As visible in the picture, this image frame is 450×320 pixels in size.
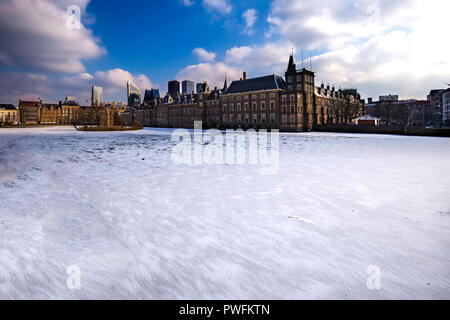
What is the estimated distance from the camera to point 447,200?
255 inches

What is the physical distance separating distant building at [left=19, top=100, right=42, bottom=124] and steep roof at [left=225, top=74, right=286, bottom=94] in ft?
427

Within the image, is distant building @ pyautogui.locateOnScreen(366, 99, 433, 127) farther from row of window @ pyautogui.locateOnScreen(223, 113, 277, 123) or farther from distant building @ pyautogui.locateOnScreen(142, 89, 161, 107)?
distant building @ pyautogui.locateOnScreen(142, 89, 161, 107)

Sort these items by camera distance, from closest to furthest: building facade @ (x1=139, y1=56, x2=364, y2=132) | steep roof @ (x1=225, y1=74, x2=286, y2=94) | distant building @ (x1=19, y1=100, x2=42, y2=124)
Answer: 1. building facade @ (x1=139, y1=56, x2=364, y2=132)
2. steep roof @ (x1=225, y1=74, x2=286, y2=94)
3. distant building @ (x1=19, y1=100, x2=42, y2=124)

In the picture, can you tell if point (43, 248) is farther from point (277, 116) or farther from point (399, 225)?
point (277, 116)

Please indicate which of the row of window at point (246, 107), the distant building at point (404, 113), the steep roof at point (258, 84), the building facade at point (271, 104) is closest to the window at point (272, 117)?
the building facade at point (271, 104)

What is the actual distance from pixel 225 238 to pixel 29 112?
175233 millimetres

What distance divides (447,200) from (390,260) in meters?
4.44

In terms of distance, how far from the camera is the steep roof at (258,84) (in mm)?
55375

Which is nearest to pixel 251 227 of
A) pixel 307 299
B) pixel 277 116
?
pixel 307 299

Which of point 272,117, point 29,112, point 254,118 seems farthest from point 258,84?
point 29,112

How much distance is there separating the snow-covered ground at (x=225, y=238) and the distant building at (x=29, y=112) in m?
165

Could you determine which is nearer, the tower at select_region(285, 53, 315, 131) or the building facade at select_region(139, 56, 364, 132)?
the tower at select_region(285, 53, 315, 131)

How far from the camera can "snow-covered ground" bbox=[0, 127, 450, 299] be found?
3.21 m

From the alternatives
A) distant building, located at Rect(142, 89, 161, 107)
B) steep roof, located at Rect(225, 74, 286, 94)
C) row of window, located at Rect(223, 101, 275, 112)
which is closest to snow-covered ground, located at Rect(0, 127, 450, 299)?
row of window, located at Rect(223, 101, 275, 112)
